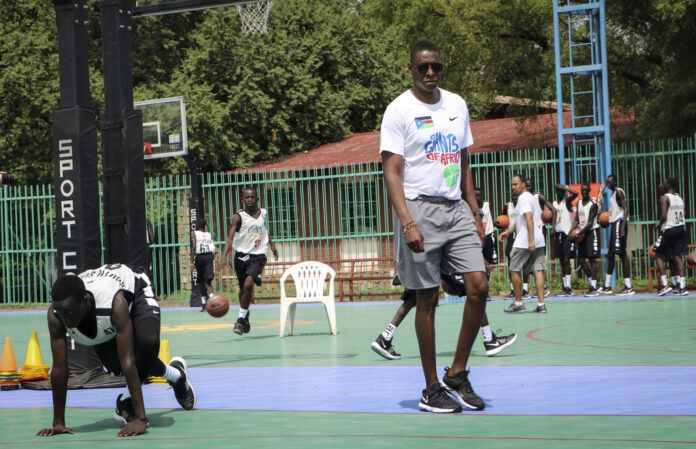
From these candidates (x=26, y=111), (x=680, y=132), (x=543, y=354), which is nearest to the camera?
(x=543, y=354)

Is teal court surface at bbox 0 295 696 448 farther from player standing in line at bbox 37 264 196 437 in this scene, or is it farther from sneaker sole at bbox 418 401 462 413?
player standing in line at bbox 37 264 196 437

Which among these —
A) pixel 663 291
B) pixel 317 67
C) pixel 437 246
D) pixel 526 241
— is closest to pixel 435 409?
pixel 437 246

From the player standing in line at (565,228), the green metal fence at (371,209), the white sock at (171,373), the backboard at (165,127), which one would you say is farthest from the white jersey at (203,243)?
the white sock at (171,373)

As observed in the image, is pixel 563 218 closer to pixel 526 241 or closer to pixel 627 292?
pixel 627 292

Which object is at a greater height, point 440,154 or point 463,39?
point 463,39

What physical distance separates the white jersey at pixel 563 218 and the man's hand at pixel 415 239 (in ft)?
47.6

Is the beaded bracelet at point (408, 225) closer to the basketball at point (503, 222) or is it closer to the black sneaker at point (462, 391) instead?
the black sneaker at point (462, 391)

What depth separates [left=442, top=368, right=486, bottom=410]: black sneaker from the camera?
6961mm

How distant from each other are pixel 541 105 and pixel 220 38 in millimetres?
11451

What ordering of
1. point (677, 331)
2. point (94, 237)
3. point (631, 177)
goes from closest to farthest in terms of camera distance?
1. point (94, 237)
2. point (677, 331)
3. point (631, 177)

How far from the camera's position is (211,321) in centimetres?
1888

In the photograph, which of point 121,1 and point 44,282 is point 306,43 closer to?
point 44,282

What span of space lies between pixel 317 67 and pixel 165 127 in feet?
A: 56.5

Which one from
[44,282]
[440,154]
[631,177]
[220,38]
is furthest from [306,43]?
[440,154]
